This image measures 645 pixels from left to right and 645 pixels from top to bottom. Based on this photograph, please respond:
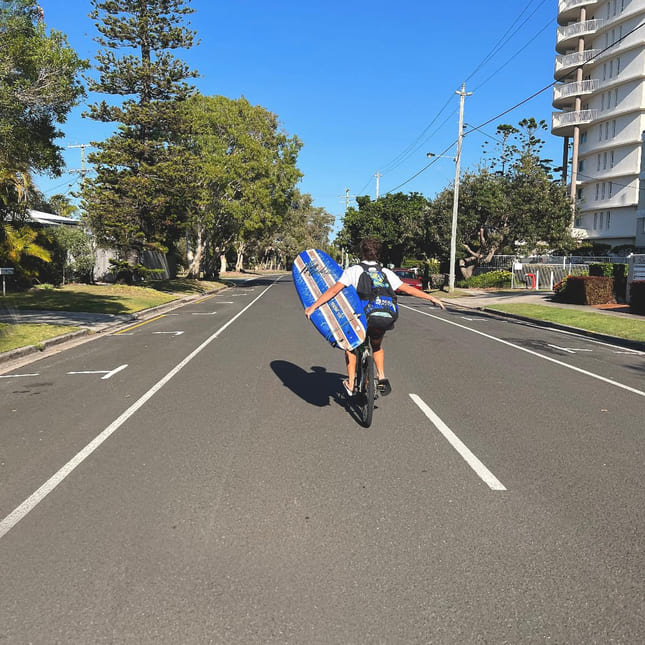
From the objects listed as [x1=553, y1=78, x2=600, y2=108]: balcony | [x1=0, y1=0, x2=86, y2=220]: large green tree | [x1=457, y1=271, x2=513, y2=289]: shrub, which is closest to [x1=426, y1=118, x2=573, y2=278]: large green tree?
[x1=457, y1=271, x2=513, y2=289]: shrub

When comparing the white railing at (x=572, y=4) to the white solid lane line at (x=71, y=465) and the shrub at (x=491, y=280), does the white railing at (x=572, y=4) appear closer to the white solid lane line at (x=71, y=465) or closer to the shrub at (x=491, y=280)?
the shrub at (x=491, y=280)

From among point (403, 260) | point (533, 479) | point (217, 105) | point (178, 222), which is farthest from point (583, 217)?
point (533, 479)

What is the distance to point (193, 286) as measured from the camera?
38031 mm

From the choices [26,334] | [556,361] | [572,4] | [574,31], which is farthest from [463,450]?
[572,4]

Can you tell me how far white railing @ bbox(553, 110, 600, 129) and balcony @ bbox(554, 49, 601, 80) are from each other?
3640mm

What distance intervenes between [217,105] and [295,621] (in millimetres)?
44231

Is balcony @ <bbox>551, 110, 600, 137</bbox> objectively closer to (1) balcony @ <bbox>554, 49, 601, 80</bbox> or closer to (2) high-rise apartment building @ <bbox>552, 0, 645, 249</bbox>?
(2) high-rise apartment building @ <bbox>552, 0, 645, 249</bbox>

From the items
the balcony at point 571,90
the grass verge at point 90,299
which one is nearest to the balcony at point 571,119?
the balcony at point 571,90

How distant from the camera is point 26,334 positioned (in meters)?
13.2

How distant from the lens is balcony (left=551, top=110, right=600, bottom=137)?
55.3 meters

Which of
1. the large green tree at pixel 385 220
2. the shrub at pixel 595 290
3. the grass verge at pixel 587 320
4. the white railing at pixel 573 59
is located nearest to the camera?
the grass verge at pixel 587 320

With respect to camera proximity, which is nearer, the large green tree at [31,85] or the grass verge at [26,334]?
the grass verge at [26,334]

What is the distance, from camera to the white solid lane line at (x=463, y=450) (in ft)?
16.2

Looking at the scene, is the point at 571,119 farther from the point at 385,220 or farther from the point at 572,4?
the point at 385,220
